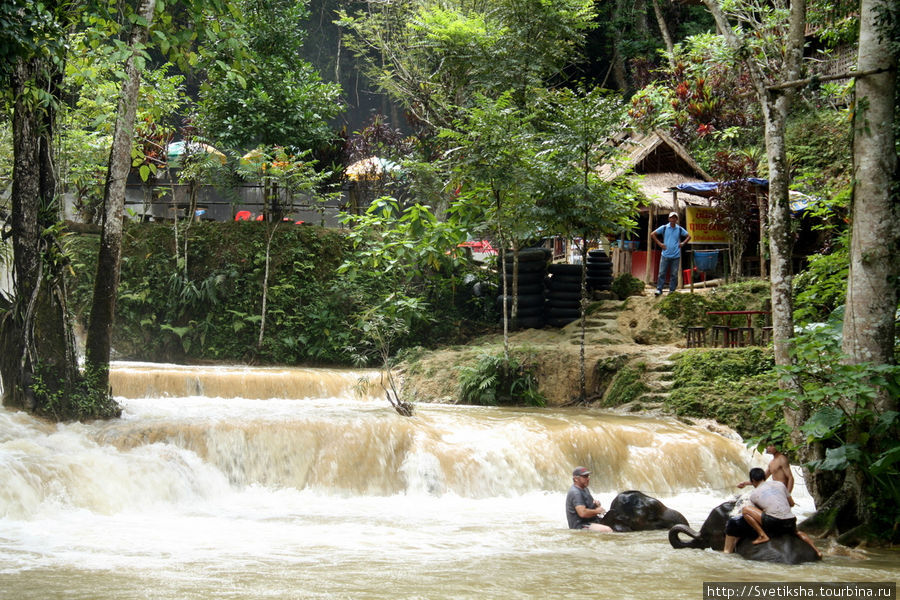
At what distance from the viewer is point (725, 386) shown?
11.8m

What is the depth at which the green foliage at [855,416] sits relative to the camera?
639cm

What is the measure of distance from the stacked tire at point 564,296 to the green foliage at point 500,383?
2463 millimetres

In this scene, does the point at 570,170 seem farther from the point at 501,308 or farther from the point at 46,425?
the point at 46,425

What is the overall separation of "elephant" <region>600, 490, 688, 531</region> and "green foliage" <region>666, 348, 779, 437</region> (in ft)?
11.9

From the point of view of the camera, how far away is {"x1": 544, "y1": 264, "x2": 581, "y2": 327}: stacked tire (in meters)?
16.3

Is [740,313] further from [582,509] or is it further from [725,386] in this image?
[582,509]

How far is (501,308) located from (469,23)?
21.3 ft

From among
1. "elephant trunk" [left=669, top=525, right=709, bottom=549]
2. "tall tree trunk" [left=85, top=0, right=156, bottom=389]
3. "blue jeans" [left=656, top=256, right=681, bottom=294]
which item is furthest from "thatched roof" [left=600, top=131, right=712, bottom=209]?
"elephant trunk" [left=669, top=525, right=709, bottom=549]

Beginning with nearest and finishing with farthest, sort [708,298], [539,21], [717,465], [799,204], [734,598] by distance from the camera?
[734,598]
[717,465]
[708,298]
[799,204]
[539,21]

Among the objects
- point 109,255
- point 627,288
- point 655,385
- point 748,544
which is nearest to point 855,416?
point 748,544

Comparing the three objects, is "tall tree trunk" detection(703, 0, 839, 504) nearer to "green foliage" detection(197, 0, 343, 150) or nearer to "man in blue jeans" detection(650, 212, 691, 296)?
"man in blue jeans" detection(650, 212, 691, 296)

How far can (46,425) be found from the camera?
31.2 feet

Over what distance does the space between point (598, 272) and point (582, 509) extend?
10.4m

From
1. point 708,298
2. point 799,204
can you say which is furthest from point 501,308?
point 799,204
